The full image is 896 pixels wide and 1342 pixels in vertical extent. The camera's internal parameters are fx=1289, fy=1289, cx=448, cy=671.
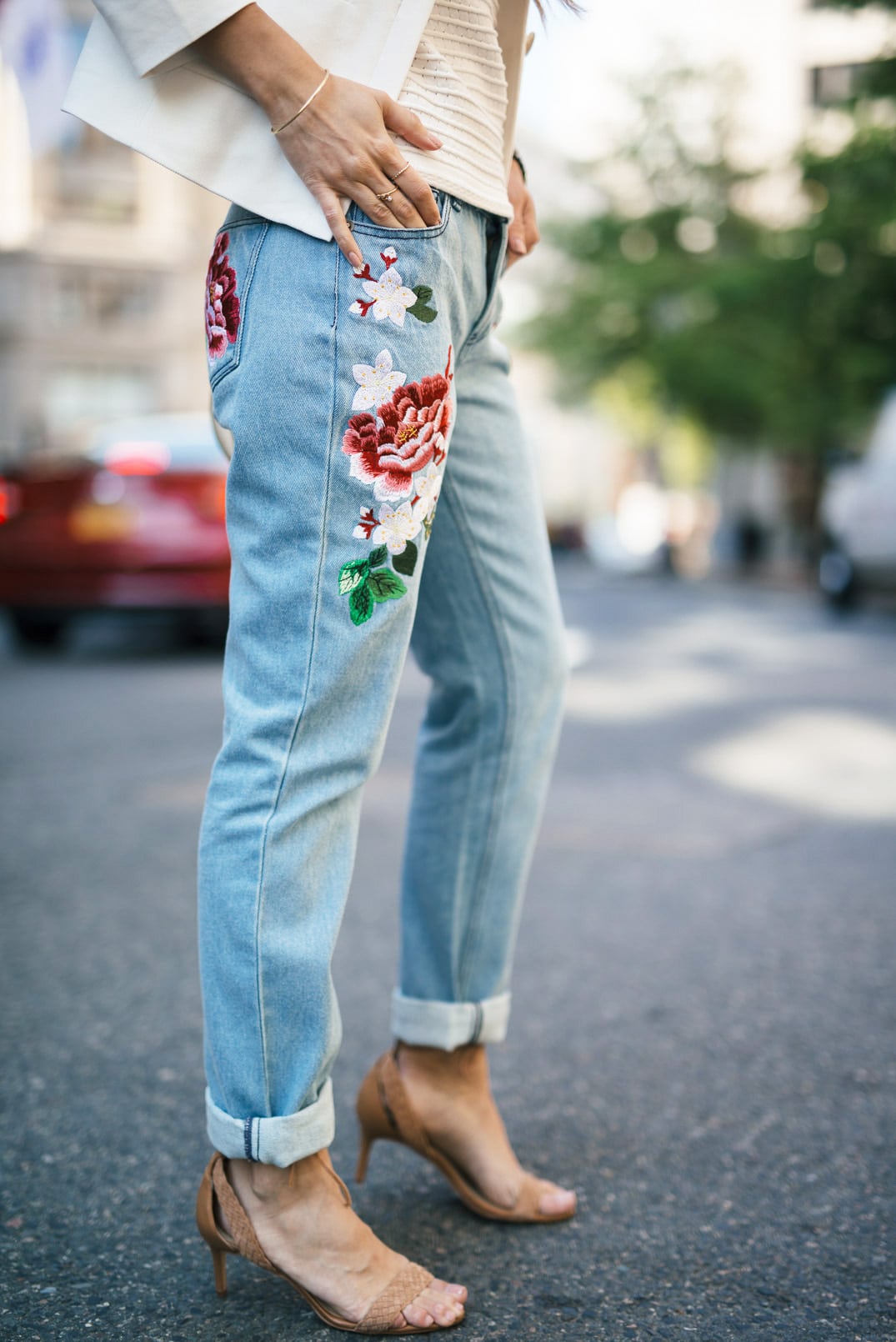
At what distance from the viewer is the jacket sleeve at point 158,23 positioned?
1.11 meters

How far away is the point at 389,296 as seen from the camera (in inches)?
45.4

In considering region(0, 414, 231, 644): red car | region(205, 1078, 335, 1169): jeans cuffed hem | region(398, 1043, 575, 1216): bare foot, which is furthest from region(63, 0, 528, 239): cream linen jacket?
region(0, 414, 231, 644): red car

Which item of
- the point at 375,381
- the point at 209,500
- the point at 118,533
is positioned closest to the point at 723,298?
the point at 209,500

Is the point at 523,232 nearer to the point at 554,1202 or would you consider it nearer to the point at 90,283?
the point at 554,1202

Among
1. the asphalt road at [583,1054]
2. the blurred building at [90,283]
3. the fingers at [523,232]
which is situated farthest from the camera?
the blurred building at [90,283]

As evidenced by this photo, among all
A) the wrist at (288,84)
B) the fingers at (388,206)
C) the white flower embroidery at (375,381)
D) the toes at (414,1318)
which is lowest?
the toes at (414,1318)

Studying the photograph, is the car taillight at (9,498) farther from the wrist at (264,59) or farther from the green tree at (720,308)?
the green tree at (720,308)

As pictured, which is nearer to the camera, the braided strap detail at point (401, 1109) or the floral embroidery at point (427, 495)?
the floral embroidery at point (427, 495)

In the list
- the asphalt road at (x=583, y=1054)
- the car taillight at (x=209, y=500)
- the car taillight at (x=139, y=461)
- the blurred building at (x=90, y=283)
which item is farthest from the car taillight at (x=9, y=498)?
the blurred building at (x=90, y=283)

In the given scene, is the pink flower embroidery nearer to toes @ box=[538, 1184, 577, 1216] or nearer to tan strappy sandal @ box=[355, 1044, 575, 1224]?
tan strappy sandal @ box=[355, 1044, 575, 1224]

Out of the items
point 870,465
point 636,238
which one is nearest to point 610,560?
point 636,238

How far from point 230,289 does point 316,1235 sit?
0.89 m

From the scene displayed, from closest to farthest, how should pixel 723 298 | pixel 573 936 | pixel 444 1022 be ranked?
1. pixel 444 1022
2. pixel 573 936
3. pixel 723 298

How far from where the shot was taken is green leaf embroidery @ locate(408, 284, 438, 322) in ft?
3.84
